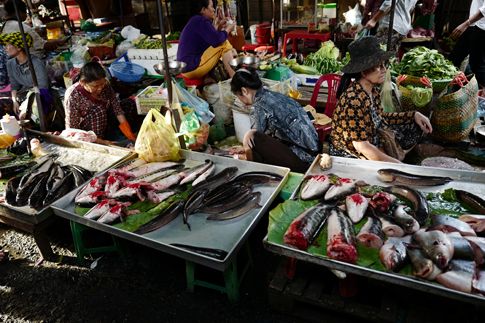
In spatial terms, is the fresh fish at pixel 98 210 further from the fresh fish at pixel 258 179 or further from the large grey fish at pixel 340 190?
the large grey fish at pixel 340 190

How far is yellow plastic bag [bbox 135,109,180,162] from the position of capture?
404cm

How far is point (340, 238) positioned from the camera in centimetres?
247

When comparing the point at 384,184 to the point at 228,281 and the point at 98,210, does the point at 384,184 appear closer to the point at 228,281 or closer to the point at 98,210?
the point at 228,281

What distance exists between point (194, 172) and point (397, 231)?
207 centimetres

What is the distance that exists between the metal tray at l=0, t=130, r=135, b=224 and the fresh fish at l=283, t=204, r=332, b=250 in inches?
94.3

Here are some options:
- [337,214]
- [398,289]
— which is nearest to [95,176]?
[337,214]

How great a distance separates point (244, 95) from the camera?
13.3 ft

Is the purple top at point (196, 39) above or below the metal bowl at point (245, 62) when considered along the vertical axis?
above

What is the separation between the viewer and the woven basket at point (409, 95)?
4840 millimetres

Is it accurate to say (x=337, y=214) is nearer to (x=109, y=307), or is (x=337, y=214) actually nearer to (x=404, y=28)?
(x=109, y=307)

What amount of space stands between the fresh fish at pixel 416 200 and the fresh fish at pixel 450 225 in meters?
0.09

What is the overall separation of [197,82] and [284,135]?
2593mm

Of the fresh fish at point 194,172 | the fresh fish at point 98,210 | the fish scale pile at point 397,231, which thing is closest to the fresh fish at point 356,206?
the fish scale pile at point 397,231

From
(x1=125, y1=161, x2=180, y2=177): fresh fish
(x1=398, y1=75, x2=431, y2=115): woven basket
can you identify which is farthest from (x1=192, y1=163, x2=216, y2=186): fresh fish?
(x1=398, y1=75, x2=431, y2=115): woven basket
